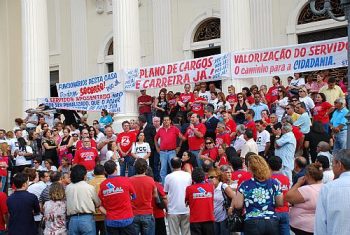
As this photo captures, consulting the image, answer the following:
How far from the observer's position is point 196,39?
23062 millimetres

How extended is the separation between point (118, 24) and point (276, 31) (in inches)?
189

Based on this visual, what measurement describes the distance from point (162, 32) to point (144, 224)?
49.8 ft

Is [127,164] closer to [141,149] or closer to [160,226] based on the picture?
[141,149]

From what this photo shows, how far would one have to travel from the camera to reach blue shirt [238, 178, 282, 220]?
22.6 ft

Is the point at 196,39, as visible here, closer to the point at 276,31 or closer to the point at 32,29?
the point at 276,31

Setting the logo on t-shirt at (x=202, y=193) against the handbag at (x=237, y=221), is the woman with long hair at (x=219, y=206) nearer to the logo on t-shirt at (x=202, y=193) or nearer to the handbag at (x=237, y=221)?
the logo on t-shirt at (x=202, y=193)

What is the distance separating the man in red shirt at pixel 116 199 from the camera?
334 inches

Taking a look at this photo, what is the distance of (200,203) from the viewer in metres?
8.77

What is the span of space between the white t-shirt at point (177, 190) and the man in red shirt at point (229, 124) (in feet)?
13.4

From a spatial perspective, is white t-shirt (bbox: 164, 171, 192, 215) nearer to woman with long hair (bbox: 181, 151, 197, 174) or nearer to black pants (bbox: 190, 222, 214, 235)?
black pants (bbox: 190, 222, 214, 235)

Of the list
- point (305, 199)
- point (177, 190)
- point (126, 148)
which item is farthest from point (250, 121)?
point (305, 199)

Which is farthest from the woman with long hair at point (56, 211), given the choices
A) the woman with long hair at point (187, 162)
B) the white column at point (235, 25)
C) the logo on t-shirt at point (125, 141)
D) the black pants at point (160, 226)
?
the white column at point (235, 25)

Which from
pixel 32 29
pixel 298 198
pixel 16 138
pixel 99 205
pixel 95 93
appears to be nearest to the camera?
pixel 298 198

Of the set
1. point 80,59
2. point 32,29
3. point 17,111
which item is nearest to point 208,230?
point 32,29
